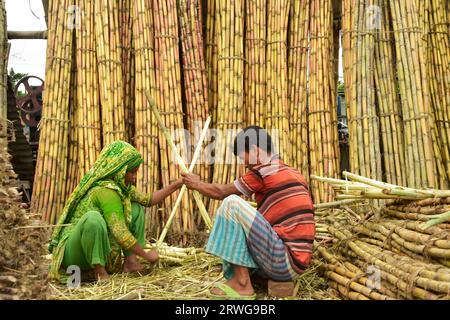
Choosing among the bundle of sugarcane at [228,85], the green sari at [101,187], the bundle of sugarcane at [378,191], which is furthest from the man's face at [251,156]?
the bundle of sugarcane at [228,85]

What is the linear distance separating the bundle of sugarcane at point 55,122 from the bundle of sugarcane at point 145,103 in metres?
0.60

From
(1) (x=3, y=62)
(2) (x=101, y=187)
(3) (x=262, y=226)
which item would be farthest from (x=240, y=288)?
(1) (x=3, y=62)

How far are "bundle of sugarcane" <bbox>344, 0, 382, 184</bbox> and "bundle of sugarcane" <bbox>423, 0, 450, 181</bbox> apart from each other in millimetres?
601

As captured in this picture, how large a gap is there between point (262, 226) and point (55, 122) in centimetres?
242

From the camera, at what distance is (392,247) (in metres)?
3.15

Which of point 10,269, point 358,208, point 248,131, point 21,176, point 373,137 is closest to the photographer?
point 10,269

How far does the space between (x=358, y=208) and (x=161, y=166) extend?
5.48 ft

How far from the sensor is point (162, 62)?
4.69 meters

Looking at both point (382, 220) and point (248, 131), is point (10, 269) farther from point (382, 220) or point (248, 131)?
point (382, 220)

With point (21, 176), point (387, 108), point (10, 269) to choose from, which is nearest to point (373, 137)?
point (387, 108)

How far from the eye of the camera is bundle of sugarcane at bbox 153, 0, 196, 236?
454cm

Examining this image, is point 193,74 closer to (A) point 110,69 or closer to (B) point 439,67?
(A) point 110,69

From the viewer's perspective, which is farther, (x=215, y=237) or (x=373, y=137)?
(x=373, y=137)

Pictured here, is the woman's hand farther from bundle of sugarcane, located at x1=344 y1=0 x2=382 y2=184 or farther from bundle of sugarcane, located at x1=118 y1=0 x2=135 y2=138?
bundle of sugarcane, located at x1=344 y1=0 x2=382 y2=184
